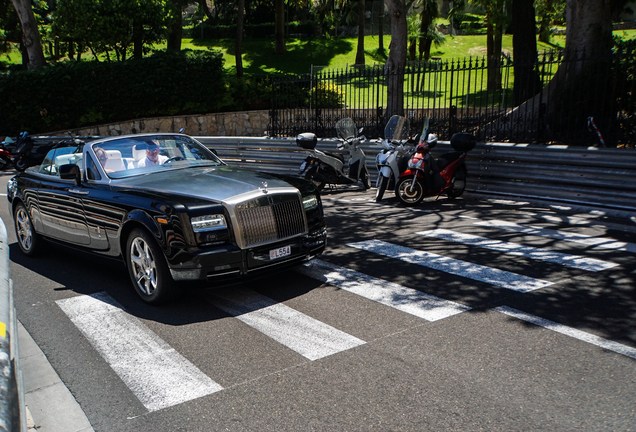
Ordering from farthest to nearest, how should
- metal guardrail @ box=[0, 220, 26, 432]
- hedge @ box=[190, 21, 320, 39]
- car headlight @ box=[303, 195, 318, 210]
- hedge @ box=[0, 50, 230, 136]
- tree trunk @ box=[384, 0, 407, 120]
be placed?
hedge @ box=[190, 21, 320, 39], hedge @ box=[0, 50, 230, 136], tree trunk @ box=[384, 0, 407, 120], car headlight @ box=[303, 195, 318, 210], metal guardrail @ box=[0, 220, 26, 432]

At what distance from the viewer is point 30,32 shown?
101ft

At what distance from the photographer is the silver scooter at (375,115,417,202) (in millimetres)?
11672

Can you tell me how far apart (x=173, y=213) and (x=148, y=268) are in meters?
0.75

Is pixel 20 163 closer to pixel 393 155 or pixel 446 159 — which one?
pixel 393 155

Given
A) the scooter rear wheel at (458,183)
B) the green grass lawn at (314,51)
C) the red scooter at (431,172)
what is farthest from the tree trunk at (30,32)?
the scooter rear wheel at (458,183)

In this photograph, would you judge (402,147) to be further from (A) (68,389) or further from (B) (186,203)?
(A) (68,389)

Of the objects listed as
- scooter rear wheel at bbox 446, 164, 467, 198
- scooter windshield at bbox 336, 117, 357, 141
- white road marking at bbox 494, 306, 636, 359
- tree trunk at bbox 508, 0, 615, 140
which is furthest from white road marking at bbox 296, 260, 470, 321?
scooter windshield at bbox 336, 117, 357, 141

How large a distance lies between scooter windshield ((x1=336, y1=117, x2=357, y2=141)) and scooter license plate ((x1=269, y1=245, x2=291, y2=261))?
819 cm

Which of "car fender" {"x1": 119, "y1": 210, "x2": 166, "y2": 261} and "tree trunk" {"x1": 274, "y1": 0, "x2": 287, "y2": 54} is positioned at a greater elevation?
"tree trunk" {"x1": 274, "y1": 0, "x2": 287, "y2": 54}

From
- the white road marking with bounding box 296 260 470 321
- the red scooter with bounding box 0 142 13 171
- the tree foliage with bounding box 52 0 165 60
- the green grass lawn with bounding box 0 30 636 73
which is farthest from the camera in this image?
the green grass lawn with bounding box 0 30 636 73

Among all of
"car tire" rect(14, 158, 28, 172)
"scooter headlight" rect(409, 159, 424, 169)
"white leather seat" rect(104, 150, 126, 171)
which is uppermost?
"white leather seat" rect(104, 150, 126, 171)

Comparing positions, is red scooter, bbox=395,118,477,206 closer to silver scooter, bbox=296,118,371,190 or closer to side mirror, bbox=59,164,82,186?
silver scooter, bbox=296,118,371,190

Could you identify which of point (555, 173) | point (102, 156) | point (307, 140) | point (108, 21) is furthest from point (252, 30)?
point (102, 156)

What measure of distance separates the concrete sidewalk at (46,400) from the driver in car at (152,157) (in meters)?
2.73
